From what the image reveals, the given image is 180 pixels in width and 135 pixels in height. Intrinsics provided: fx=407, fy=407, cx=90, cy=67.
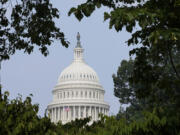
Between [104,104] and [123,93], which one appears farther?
[104,104]

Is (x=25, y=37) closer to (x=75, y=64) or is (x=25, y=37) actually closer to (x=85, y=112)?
(x=85, y=112)

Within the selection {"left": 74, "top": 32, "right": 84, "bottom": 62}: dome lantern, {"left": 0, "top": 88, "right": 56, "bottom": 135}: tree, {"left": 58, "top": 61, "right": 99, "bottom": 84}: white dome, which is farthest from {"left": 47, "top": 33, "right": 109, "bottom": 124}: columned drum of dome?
{"left": 0, "top": 88, "right": 56, "bottom": 135}: tree

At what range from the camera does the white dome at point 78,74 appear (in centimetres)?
16150

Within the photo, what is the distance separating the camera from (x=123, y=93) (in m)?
78.7

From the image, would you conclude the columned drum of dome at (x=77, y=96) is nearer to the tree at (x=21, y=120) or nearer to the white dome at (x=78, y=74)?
the white dome at (x=78, y=74)

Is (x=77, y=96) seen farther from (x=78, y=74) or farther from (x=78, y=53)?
(x=78, y=53)

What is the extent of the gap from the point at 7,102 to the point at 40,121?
0.92 metres

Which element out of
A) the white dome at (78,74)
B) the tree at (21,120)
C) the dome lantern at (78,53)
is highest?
the dome lantern at (78,53)

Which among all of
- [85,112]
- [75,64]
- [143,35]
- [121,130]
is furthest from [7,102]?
[75,64]

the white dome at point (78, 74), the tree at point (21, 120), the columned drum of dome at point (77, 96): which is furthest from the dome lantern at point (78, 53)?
the tree at point (21, 120)

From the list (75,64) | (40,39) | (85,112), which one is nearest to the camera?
(40,39)

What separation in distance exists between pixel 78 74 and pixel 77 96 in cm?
914

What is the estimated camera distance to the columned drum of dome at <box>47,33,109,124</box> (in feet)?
514

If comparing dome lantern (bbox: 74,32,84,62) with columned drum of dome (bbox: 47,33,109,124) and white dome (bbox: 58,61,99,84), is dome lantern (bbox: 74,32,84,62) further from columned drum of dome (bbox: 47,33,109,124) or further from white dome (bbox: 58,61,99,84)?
columned drum of dome (bbox: 47,33,109,124)
